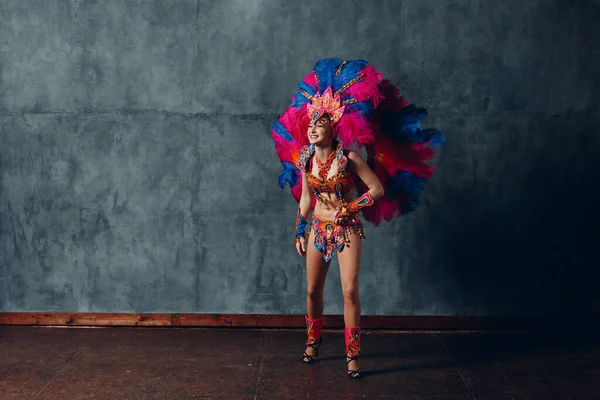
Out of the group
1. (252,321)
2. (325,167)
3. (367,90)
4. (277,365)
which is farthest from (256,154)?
(277,365)

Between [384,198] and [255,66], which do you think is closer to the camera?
[384,198]

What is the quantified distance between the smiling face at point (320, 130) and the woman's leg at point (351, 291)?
63cm

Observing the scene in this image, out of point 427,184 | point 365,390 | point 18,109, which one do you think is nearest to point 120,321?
point 18,109

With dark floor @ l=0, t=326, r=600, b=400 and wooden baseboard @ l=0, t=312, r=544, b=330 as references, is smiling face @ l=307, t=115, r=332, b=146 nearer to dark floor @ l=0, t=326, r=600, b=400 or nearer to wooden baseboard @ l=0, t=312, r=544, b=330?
dark floor @ l=0, t=326, r=600, b=400

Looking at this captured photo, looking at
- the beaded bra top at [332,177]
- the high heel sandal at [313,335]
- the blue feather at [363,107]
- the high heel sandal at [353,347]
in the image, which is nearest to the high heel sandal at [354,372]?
the high heel sandal at [353,347]

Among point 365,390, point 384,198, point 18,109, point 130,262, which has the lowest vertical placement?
point 365,390

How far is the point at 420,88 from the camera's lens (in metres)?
5.61

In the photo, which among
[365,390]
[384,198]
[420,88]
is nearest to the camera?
[365,390]

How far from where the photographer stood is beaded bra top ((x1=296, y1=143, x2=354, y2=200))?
4680 mm

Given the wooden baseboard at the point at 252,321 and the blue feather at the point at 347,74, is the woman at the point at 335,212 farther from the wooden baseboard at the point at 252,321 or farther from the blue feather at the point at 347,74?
the wooden baseboard at the point at 252,321

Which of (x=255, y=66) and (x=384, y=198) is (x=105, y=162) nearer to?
(x=255, y=66)

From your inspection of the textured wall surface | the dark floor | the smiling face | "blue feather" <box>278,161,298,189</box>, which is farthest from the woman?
the textured wall surface

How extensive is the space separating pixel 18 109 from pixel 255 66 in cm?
179

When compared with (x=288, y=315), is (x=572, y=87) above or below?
above
